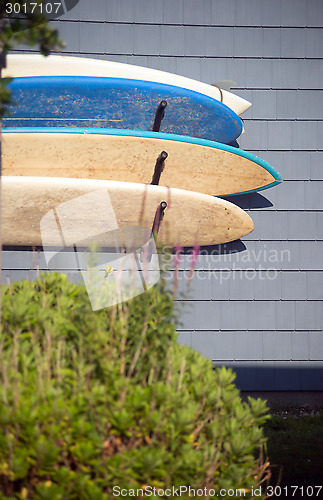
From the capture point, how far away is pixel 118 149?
10.7 ft

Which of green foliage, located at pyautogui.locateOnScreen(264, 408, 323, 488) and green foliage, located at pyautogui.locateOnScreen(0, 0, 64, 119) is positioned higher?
green foliage, located at pyautogui.locateOnScreen(0, 0, 64, 119)

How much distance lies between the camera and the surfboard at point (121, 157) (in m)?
3.12

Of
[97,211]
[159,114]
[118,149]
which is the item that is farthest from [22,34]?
[159,114]

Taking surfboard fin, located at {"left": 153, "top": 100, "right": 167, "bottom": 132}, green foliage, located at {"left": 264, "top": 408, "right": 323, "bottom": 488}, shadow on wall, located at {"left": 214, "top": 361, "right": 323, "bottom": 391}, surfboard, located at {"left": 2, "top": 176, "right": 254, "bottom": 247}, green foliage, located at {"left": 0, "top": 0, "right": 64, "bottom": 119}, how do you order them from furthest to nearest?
shadow on wall, located at {"left": 214, "top": 361, "right": 323, "bottom": 391} → surfboard fin, located at {"left": 153, "top": 100, "right": 167, "bottom": 132} → surfboard, located at {"left": 2, "top": 176, "right": 254, "bottom": 247} → green foliage, located at {"left": 264, "top": 408, "right": 323, "bottom": 488} → green foliage, located at {"left": 0, "top": 0, "right": 64, "bottom": 119}

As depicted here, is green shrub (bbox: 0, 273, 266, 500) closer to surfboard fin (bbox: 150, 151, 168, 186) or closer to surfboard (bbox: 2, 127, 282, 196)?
surfboard (bbox: 2, 127, 282, 196)

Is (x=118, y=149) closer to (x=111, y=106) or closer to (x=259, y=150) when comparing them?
(x=111, y=106)

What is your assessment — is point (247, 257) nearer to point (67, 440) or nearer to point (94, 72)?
point (94, 72)

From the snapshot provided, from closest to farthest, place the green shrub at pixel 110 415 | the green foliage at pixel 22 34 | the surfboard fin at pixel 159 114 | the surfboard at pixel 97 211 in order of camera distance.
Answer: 1. the green shrub at pixel 110 415
2. the green foliage at pixel 22 34
3. the surfboard at pixel 97 211
4. the surfboard fin at pixel 159 114

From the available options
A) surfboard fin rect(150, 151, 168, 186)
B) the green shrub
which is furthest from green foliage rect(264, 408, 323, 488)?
surfboard fin rect(150, 151, 168, 186)

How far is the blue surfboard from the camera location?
335cm

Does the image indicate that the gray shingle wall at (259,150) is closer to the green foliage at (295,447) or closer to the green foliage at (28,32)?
the green foliage at (295,447)

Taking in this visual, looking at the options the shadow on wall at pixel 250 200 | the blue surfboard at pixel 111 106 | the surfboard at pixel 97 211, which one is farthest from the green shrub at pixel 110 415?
the shadow on wall at pixel 250 200

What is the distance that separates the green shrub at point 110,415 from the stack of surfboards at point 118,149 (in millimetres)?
1522

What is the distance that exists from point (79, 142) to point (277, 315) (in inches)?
101
